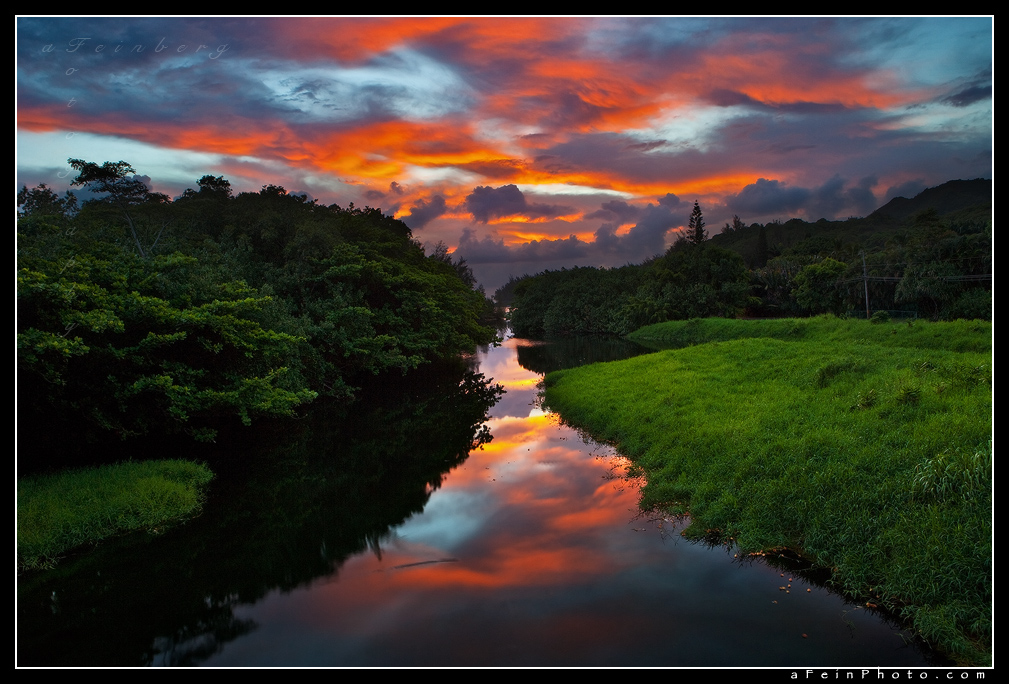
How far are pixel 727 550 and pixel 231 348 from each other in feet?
48.3

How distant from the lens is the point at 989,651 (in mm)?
7113

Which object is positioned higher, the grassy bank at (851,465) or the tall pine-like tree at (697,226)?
the tall pine-like tree at (697,226)

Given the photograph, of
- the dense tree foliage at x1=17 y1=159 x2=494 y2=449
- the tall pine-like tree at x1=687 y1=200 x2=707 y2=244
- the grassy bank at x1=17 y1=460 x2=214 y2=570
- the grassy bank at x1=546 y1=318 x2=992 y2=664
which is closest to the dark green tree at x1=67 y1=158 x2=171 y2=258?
the dense tree foliage at x1=17 y1=159 x2=494 y2=449

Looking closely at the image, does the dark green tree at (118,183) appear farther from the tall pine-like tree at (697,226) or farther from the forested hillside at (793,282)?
the tall pine-like tree at (697,226)

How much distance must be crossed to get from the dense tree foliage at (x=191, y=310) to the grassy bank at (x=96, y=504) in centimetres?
→ 135

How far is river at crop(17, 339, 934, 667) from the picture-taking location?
8258 millimetres

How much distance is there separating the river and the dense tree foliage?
3.33 meters

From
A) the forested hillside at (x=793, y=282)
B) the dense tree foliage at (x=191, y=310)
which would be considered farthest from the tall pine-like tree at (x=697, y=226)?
the dense tree foliage at (x=191, y=310)

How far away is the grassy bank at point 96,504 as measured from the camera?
424 inches

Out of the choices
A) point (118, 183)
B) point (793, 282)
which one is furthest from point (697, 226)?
A: point (118, 183)

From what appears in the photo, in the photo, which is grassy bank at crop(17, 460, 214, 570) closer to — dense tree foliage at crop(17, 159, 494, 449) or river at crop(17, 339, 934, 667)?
river at crop(17, 339, 934, 667)

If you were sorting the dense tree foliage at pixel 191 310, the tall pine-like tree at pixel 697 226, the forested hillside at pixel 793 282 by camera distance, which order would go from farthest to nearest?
the tall pine-like tree at pixel 697 226 → the forested hillside at pixel 793 282 → the dense tree foliage at pixel 191 310
